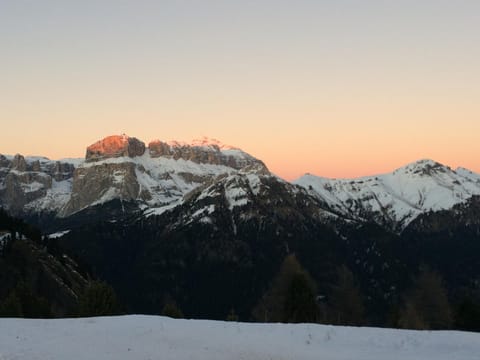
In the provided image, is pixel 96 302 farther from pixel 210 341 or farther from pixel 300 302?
pixel 210 341

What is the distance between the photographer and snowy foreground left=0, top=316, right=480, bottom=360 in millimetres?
25297

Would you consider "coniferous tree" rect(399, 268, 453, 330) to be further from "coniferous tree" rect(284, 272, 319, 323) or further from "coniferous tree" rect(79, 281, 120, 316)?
"coniferous tree" rect(79, 281, 120, 316)

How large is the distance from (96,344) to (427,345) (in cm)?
1822

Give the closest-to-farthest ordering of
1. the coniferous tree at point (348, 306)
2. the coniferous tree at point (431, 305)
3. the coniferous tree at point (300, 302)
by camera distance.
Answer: the coniferous tree at point (300, 302) < the coniferous tree at point (431, 305) < the coniferous tree at point (348, 306)

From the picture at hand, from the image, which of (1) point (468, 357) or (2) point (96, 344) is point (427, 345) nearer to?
(1) point (468, 357)

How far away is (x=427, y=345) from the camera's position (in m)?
31.4

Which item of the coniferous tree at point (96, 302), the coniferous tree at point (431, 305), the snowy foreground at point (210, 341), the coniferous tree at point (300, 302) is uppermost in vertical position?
the snowy foreground at point (210, 341)

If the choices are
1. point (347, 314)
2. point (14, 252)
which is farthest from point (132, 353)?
point (14, 252)

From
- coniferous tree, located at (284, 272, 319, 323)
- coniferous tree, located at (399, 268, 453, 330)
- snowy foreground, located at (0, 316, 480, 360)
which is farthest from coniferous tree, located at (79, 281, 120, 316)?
coniferous tree, located at (399, 268, 453, 330)

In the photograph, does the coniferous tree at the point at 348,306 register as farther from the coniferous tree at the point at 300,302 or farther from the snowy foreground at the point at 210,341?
the snowy foreground at the point at 210,341

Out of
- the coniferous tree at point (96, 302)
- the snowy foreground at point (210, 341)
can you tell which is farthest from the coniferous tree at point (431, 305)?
the snowy foreground at point (210, 341)

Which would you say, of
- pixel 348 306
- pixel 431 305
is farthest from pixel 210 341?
pixel 431 305

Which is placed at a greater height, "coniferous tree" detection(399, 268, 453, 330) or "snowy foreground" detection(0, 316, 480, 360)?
"snowy foreground" detection(0, 316, 480, 360)

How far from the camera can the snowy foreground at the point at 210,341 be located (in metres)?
25.3
